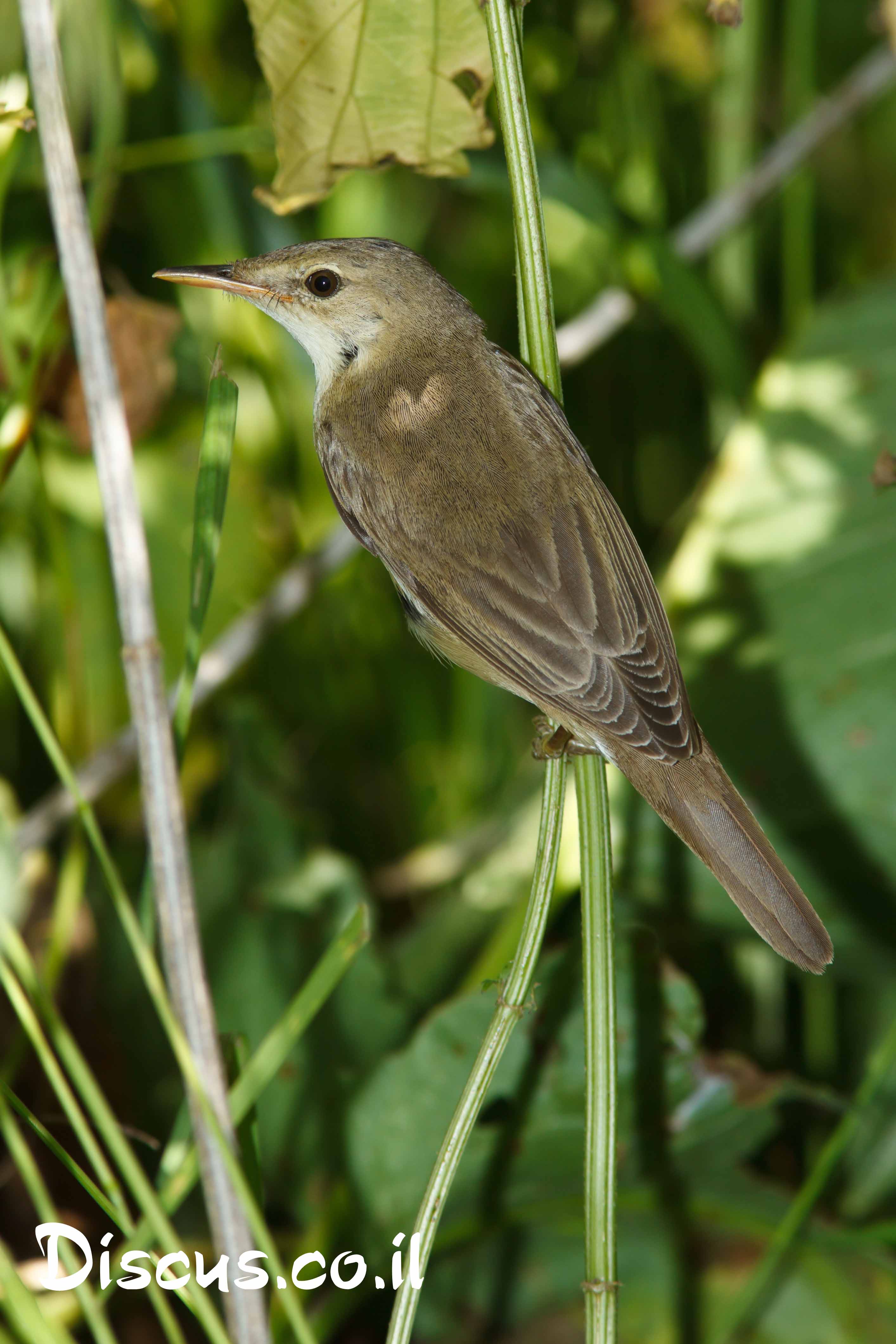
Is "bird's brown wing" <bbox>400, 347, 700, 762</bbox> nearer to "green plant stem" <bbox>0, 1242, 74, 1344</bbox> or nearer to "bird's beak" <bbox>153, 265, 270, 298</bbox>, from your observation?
"bird's beak" <bbox>153, 265, 270, 298</bbox>

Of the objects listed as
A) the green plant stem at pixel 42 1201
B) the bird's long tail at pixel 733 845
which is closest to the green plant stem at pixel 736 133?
the bird's long tail at pixel 733 845

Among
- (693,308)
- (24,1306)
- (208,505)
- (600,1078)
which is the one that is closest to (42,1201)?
(24,1306)

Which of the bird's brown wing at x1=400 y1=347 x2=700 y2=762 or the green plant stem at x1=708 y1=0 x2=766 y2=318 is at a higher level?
the green plant stem at x1=708 y1=0 x2=766 y2=318

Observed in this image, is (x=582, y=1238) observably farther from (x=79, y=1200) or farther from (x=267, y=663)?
(x=267, y=663)

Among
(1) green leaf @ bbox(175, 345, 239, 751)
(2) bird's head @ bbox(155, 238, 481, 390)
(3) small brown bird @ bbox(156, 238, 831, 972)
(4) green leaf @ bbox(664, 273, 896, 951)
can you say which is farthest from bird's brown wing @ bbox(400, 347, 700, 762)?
(4) green leaf @ bbox(664, 273, 896, 951)

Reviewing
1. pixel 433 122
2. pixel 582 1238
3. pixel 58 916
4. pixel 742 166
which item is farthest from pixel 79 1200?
pixel 742 166
